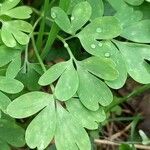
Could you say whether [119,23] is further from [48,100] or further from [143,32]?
[48,100]

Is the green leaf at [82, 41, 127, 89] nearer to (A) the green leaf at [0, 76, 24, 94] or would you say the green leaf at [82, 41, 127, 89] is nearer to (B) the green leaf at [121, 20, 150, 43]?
(B) the green leaf at [121, 20, 150, 43]

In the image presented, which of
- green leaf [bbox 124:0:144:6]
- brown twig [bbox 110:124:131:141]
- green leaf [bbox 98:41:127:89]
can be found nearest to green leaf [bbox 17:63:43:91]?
green leaf [bbox 98:41:127:89]

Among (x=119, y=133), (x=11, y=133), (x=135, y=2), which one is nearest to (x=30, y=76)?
(x=11, y=133)

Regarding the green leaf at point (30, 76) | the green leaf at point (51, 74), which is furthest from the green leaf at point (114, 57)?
the green leaf at point (30, 76)

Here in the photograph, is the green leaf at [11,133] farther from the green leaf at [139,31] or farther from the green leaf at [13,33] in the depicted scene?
the green leaf at [139,31]

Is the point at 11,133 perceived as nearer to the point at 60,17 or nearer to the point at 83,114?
the point at 83,114

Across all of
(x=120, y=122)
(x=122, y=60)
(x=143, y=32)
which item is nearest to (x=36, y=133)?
(x=122, y=60)
